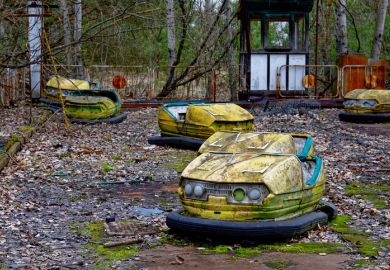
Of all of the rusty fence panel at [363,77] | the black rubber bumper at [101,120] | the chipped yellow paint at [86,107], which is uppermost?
the rusty fence panel at [363,77]

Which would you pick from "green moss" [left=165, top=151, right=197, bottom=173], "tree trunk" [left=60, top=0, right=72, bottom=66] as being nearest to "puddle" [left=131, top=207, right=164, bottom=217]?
"green moss" [left=165, top=151, right=197, bottom=173]

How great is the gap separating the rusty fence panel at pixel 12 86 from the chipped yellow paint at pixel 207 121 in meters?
6.89

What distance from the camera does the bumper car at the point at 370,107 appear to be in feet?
49.7

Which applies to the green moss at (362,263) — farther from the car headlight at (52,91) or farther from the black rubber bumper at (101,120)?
the car headlight at (52,91)

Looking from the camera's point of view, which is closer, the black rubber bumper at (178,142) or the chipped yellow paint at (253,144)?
the chipped yellow paint at (253,144)

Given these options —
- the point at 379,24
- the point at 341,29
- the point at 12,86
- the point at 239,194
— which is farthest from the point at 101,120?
the point at 239,194

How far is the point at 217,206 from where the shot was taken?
557 centimetres

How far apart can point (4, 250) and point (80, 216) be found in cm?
131

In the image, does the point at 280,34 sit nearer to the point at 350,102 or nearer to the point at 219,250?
the point at 350,102

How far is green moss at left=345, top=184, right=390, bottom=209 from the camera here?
733 centimetres

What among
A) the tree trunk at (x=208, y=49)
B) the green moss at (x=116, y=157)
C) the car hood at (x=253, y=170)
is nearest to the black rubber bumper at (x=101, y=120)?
the green moss at (x=116, y=157)

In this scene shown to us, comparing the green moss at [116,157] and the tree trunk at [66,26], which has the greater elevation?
the tree trunk at [66,26]

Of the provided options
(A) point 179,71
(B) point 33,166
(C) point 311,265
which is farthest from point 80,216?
(A) point 179,71

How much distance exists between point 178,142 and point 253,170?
5.68 metres
